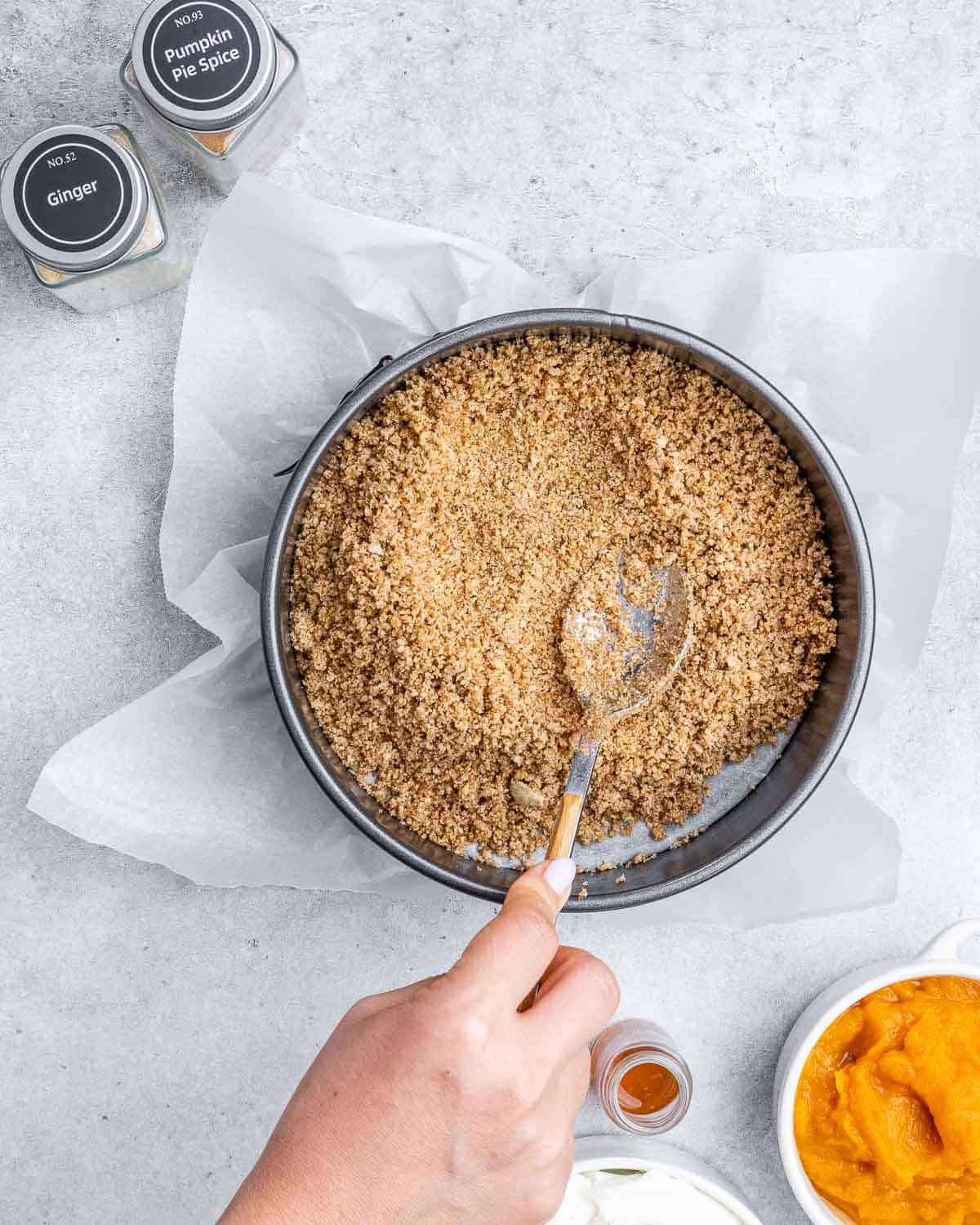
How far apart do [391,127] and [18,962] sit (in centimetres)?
108

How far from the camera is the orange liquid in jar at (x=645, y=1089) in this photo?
47.3 inches

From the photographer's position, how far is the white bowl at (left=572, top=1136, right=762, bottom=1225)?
47.0 inches

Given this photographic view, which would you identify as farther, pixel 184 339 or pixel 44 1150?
pixel 44 1150

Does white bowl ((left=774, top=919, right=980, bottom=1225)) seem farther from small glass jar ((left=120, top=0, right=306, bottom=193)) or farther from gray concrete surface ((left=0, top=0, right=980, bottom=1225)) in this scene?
small glass jar ((left=120, top=0, right=306, bottom=193))

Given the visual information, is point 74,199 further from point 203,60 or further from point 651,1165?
point 651,1165

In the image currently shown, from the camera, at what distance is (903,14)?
126 centimetres

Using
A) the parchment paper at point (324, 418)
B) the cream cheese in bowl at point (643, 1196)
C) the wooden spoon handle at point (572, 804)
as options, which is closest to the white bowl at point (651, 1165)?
the cream cheese in bowl at point (643, 1196)

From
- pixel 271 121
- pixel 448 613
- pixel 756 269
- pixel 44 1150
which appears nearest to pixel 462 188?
pixel 271 121

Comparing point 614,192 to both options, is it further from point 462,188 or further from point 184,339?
point 184,339

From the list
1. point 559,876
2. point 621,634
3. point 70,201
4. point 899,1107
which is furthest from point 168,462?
point 899,1107

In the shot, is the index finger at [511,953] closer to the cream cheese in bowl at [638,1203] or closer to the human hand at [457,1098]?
the human hand at [457,1098]

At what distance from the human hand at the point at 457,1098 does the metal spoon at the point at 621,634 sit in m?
0.26

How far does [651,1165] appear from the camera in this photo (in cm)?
120

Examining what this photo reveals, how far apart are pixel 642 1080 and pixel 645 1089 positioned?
1cm
